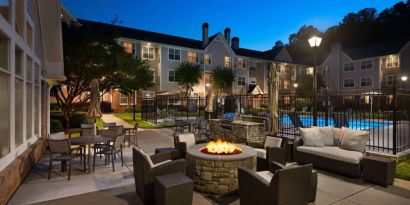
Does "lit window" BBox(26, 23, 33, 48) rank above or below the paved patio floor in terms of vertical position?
above

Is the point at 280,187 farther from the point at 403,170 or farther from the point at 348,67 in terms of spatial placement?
the point at 348,67

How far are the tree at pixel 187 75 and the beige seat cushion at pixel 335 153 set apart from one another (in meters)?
22.5

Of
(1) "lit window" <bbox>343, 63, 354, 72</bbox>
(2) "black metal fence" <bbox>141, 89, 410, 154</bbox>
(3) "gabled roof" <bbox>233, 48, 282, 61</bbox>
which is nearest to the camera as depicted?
(2) "black metal fence" <bbox>141, 89, 410, 154</bbox>

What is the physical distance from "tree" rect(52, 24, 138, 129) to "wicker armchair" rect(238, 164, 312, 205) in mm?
13381

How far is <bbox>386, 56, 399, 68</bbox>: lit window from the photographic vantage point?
3164 cm

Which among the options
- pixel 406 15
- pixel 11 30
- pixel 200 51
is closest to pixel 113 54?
pixel 11 30

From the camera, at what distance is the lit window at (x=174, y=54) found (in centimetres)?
2995

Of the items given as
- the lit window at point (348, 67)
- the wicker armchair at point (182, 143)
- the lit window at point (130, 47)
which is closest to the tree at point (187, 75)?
the lit window at point (130, 47)

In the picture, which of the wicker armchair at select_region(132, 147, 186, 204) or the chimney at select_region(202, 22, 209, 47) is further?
the chimney at select_region(202, 22, 209, 47)

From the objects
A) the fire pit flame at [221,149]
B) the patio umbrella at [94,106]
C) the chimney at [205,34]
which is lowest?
the fire pit flame at [221,149]

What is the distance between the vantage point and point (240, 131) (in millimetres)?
10133

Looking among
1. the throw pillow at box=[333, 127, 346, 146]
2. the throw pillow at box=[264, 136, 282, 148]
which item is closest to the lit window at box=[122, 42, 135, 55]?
the throw pillow at box=[264, 136, 282, 148]

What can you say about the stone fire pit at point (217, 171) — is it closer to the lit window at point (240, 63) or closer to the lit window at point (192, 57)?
the lit window at point (192, 57)

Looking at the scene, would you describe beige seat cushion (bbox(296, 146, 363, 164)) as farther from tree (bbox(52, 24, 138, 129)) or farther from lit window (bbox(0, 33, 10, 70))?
tree (bbox(52, 24, 138, 129))
